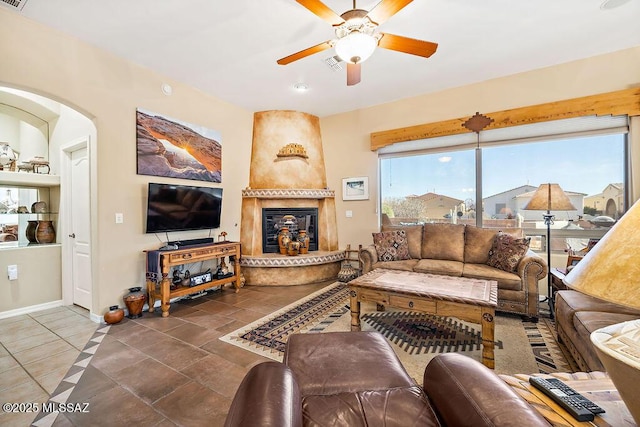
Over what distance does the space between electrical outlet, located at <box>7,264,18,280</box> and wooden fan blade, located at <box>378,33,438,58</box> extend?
4922 mm

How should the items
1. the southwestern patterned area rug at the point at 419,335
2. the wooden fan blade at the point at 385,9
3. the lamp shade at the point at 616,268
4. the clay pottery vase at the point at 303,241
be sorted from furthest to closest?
1. the clay pottery vase at the point at 303,241
2. the southwestern patterned area rug at the point at 419,335
3. the wooden fan blade at the point at 385,9
4. the lamp shade at the point at 616,268

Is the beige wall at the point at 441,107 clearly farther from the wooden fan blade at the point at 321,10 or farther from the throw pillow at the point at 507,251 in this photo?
the wooden fan blade at the point at 321,10

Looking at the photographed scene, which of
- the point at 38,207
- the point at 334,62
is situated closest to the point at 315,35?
the point at 334,62

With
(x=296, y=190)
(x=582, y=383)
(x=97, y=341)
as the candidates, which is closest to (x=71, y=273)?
(x=97, y=341)

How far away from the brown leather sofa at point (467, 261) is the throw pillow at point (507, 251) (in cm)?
6

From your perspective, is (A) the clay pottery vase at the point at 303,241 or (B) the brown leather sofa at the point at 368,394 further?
(A) the clay pottery vase at the point at 303,241

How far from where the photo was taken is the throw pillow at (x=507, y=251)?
3191 millimetres

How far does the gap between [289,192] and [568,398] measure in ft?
14.2

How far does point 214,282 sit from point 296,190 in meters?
2.06

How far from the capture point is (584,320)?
6.15 ft

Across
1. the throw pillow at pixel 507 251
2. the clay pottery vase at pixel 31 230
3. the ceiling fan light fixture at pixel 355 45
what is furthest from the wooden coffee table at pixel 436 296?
the clay pottery vase at pixel 31 230

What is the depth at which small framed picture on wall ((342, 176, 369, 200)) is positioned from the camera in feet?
16.5

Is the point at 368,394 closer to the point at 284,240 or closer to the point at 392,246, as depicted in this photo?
the point at 392,246

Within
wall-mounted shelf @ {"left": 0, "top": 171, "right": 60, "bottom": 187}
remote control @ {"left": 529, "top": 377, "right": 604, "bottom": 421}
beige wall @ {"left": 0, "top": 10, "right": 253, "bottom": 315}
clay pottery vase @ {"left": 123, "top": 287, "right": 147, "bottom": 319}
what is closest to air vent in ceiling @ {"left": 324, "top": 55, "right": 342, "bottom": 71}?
beige wall @ {"left": 0, "top": 10, "right": 253, "bottom": 315}
